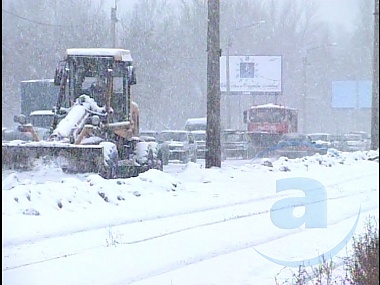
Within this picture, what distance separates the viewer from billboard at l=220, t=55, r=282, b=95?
1757 inches

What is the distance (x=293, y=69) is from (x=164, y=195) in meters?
32.7

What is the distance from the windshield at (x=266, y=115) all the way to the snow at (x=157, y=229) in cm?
2104

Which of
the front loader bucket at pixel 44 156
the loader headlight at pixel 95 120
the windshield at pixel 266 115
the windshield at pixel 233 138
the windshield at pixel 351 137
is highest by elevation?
the loader headlight at pixel 95 120

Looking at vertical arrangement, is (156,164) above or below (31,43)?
below

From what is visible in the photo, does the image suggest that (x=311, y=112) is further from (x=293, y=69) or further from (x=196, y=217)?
(x=196, y=217)

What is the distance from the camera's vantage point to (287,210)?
37.3ft

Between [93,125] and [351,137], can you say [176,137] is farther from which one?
[93,125]

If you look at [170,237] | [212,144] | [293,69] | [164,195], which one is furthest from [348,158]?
[293,69]

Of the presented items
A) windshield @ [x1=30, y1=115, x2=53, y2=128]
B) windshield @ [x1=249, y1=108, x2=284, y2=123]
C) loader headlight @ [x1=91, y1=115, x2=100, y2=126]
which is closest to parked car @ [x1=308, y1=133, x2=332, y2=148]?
windshield @ [x1=249, y1=108, x2=284, y2=123]

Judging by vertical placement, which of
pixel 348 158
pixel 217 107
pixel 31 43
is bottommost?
pixel 348 158

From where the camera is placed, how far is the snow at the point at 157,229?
7.14m

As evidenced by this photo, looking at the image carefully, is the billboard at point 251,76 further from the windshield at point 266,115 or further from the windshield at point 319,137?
the windshield at point 319,137

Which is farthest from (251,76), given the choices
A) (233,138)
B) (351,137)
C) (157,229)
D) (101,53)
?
(157,229)

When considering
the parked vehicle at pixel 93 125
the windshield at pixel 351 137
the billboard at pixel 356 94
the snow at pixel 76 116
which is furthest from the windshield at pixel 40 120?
the billboard at pixel 356 94
